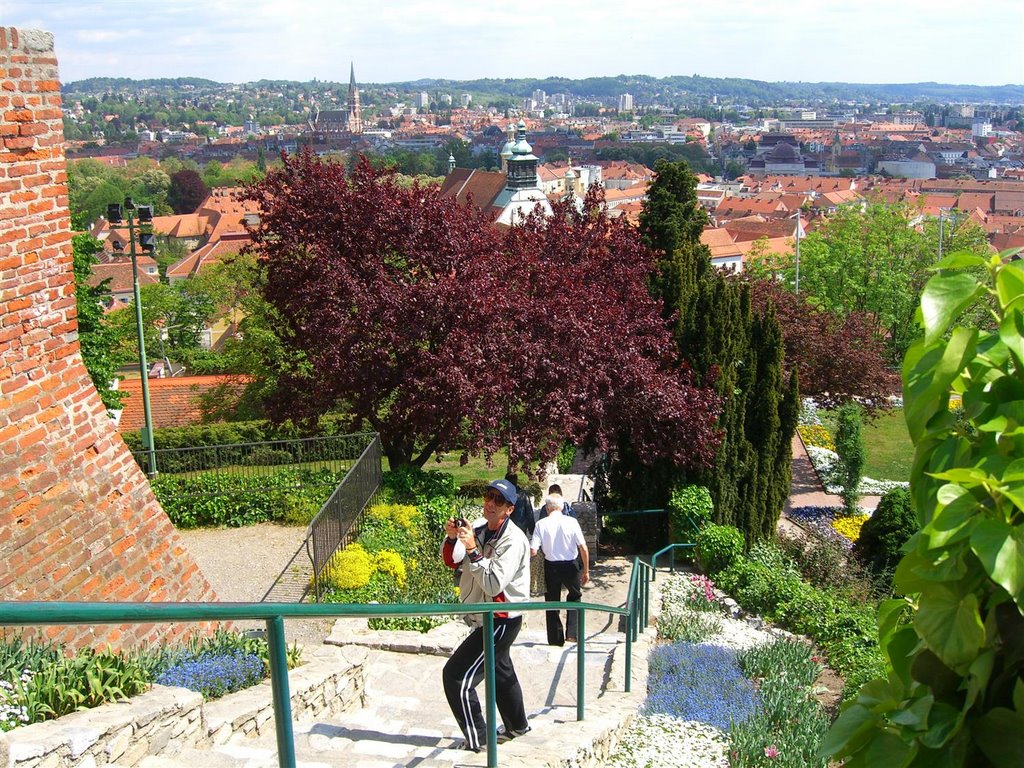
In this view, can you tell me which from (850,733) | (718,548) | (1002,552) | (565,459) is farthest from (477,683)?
(565,459)

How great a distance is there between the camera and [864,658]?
890 centimetres

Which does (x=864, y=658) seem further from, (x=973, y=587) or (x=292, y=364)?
(x=292, y=364)

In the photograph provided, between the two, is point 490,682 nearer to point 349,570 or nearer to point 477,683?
point 477,683

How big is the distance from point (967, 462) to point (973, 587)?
0.23 metres

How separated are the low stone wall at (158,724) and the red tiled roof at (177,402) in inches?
820

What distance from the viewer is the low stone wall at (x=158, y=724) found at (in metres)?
4.06

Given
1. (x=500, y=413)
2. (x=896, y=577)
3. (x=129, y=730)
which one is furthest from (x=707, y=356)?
(x=896, y=577)

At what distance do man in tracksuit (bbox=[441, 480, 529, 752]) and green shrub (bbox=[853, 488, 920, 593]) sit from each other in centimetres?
862

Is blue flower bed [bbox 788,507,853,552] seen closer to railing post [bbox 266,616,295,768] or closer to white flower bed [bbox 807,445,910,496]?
white flower bed [bbox 807,445,910,496]

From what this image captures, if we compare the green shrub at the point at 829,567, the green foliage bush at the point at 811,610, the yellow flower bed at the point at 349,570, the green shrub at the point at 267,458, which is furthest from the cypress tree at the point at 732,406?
the yellow flower bed at the point at 349,570

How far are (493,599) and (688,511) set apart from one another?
798 centimetres

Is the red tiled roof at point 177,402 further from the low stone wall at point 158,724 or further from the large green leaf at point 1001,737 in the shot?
the large green leaf at point 1001,737

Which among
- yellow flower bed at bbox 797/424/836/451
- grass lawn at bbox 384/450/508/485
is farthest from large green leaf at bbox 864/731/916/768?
yellow flower bed at bbox 797/424/836/451

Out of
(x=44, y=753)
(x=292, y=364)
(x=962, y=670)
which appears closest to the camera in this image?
(x=962, y=670)
